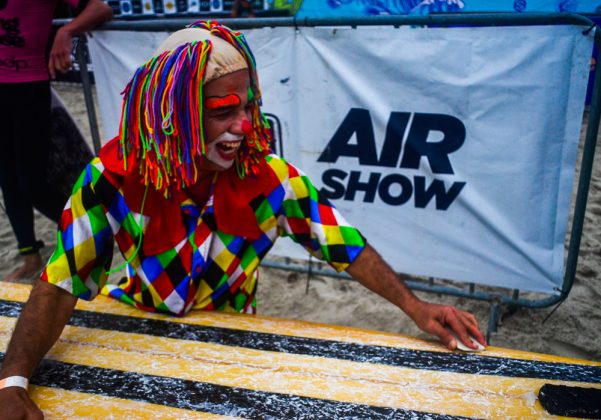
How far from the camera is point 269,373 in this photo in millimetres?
1387

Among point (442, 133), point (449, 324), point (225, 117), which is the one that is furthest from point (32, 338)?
point (442, 133)

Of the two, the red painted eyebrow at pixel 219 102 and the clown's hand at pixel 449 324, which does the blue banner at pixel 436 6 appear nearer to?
the red painted eyebrow at pixel 219 102

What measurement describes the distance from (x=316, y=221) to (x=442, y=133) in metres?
1.29

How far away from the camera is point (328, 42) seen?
105 inches

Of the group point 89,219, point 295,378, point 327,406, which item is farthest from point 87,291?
point 327,406

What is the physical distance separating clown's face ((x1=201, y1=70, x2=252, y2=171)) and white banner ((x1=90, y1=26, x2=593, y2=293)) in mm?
1355

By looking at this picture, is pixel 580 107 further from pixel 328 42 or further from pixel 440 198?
pixel 328 42

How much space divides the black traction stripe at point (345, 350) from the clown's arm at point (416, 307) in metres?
0.07

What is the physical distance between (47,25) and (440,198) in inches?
96.1

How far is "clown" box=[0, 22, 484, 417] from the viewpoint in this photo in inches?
52.6

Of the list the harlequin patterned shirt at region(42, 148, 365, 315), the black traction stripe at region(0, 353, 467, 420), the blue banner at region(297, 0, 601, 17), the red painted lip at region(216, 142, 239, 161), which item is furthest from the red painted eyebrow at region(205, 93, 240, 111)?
the blue banner at region(297, 0, 601, 17)

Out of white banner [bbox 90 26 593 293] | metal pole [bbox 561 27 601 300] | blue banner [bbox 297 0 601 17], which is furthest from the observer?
blue banner [bbox 297 0 601 17]

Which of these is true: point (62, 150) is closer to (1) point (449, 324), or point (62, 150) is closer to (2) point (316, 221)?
(2) point (316, 221)

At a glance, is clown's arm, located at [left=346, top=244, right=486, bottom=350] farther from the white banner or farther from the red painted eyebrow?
the white banner
